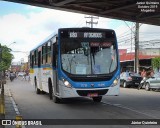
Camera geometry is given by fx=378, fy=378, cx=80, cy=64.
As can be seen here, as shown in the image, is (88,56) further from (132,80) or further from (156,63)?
(156,63)

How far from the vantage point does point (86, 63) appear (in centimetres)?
1562

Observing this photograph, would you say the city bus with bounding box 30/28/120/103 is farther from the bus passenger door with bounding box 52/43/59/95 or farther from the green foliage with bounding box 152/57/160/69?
the green foliage with bounding box 152/57/160/69

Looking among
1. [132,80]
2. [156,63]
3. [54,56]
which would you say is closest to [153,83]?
[132,80]

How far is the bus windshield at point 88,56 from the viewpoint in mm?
15586

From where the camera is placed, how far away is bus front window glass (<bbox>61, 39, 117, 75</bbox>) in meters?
15.6

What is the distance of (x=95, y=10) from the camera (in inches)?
1025

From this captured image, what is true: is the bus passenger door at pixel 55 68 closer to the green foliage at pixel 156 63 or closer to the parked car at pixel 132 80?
the parked car at pixel 132 80

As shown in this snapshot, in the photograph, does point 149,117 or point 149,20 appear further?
point 149,20

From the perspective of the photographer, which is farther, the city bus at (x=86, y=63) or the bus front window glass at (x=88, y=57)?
the bus front window glass at (x=88, y=57)

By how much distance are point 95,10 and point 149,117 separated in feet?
47.1

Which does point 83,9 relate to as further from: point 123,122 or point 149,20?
point 123,122

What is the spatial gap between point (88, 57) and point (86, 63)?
0.91 ft

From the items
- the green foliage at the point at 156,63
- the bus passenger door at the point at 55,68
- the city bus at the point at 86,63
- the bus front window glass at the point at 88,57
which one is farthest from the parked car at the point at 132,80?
the bus front window glass at the point at 88,57

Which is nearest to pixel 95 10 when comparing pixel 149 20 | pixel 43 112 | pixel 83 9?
pixel 83 9
